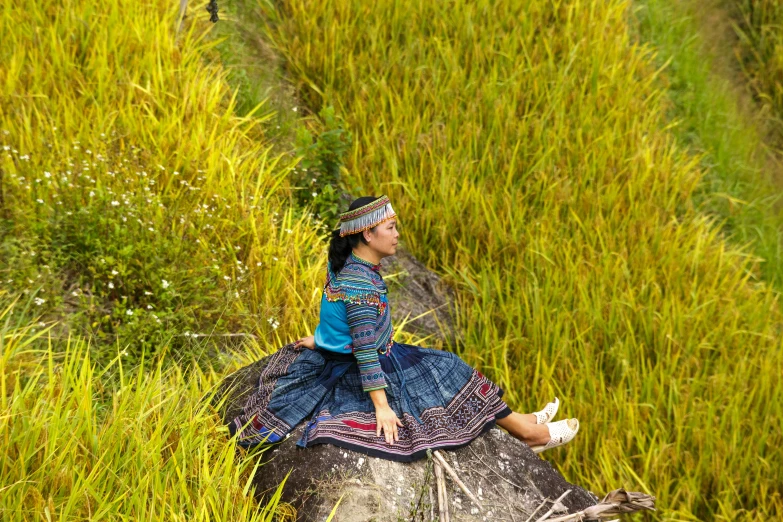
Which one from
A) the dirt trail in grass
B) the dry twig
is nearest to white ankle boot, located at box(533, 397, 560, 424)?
the dry twig

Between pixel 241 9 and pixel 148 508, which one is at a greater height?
pixel 241 9

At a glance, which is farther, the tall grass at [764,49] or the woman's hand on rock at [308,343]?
the tall grass at [764,49]

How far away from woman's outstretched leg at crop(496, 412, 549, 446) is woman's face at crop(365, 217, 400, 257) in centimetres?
84

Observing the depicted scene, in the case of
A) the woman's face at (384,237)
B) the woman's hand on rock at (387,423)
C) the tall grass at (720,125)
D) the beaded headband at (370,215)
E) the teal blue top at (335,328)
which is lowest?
the tall grass at (720,125)

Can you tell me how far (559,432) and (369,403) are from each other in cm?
95

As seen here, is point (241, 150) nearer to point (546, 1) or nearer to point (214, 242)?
point (214, 242)

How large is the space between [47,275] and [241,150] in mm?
1525

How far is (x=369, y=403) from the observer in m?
3.12

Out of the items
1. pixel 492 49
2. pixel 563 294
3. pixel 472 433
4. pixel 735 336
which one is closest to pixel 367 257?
pixel 472 433

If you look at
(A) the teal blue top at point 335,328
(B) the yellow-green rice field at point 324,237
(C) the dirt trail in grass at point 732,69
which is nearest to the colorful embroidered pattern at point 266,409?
(B) the yellow-green rice field at point 324,237

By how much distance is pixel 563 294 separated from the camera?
4.88 meters

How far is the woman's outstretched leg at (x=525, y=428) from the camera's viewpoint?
3.46 meters

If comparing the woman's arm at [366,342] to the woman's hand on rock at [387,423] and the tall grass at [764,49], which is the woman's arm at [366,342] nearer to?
the woman's hand on rock at [387,423]

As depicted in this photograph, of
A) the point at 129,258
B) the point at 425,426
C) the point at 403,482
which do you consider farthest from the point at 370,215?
the point at 129,258
